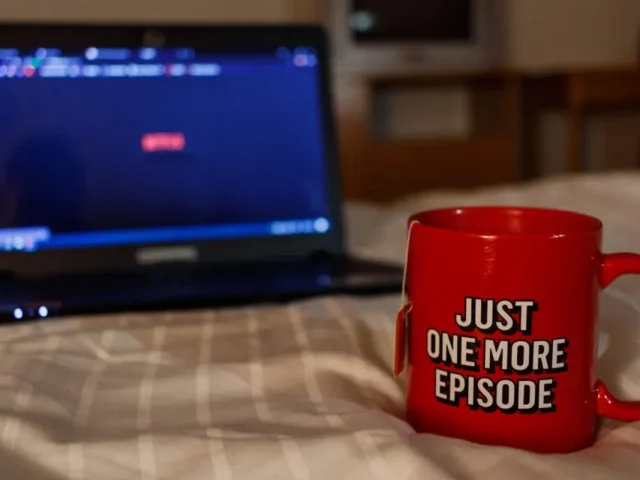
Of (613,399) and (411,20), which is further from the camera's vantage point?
(411,20)

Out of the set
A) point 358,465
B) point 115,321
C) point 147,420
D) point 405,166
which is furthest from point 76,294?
point 405,166

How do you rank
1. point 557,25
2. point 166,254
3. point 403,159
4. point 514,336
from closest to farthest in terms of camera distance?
point 514,336
point 166,254
point 403,159
point 557,25

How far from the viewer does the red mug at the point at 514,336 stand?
0.40 metres

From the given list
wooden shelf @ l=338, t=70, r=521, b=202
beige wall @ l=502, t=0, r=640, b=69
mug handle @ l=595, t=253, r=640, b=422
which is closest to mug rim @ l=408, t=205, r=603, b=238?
mug handle @ l=595, t=253, r=640, b=422

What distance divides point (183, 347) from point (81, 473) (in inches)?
7.7

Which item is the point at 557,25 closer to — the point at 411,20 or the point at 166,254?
the point at 411,20

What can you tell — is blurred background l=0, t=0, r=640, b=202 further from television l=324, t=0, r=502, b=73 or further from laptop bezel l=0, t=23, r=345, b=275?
laptop bezel l=0, t=23, r=345, b=275

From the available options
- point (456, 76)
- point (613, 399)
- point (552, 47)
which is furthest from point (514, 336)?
point (552, 47)

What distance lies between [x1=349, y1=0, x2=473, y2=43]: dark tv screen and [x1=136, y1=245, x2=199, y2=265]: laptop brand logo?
1.62 metres

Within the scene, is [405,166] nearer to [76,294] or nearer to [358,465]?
[76,294]

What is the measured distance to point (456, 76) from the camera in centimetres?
237

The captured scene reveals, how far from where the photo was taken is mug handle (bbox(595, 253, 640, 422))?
1.37 feet

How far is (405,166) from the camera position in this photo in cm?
228

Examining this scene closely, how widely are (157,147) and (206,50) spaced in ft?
0.39
